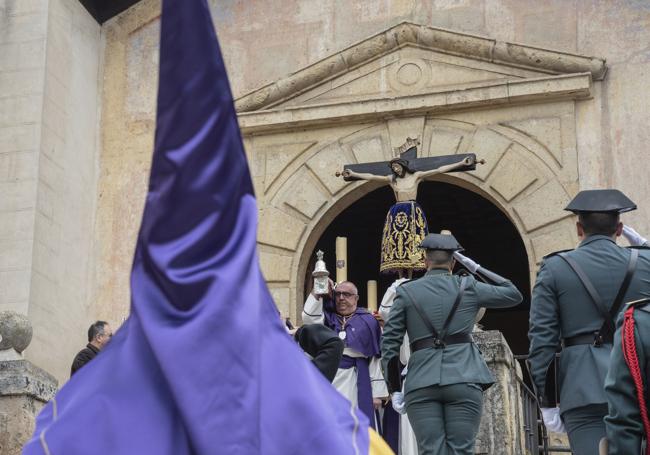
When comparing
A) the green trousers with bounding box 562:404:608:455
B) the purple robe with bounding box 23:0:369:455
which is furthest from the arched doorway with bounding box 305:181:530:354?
the purple robe with bounding box 23:0:369:455

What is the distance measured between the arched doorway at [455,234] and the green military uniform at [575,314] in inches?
452

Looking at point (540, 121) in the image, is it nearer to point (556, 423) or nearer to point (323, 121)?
point (323, 121)

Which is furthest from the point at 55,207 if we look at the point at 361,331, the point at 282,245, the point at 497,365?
the point at 497,365

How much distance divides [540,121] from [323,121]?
2.41 metres

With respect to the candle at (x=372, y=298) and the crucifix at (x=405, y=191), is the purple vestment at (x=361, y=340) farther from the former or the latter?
the crucifix at (x=405, y=191)

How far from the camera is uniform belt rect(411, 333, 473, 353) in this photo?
7.31 metres

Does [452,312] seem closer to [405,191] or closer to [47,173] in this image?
[405,191]

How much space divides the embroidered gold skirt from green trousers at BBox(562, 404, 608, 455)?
17.9 feet

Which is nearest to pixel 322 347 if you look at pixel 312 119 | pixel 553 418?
pixel 553 418

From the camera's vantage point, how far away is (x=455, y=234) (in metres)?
21.0

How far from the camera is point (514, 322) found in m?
23.7

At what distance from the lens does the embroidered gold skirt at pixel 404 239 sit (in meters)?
11.2

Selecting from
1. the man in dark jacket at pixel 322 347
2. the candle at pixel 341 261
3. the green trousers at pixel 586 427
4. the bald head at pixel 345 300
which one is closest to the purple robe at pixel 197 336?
the green trousers at pixel 586 427

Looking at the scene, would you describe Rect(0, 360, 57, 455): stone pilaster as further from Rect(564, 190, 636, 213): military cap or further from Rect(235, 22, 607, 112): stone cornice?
Rect(235, 22, 607, 112): stone cornice
